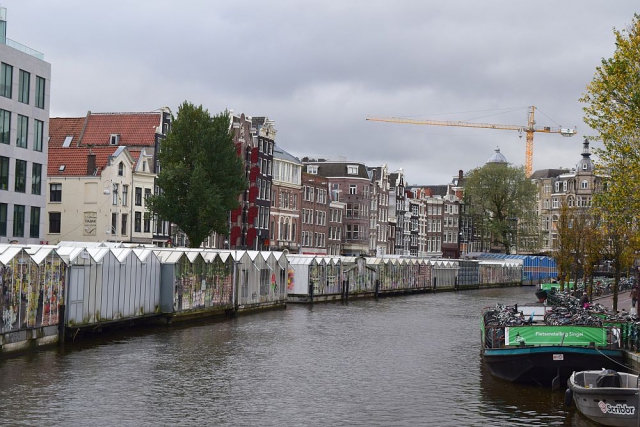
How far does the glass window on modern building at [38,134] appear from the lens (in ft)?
234

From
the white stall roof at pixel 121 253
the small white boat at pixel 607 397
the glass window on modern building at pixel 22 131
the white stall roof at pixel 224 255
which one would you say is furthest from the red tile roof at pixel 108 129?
the small white boat at pixel 607 397

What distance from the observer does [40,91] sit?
71875 mm

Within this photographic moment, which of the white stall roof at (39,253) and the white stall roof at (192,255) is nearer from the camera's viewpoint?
the white stall roof at (39,253)

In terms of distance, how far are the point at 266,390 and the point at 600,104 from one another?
16305mm

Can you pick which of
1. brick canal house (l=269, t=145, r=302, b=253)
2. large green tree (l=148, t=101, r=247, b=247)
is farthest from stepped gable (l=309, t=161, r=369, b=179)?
large green tree (l=148, t=101, r=247, b=247)

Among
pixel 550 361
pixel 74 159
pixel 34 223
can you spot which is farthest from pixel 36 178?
pixel 550 361

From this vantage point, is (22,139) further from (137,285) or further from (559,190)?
(559,190)

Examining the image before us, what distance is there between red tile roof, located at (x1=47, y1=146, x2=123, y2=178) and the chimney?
0.98 ft

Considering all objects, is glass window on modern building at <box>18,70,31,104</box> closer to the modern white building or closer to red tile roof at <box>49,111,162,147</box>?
the modern white building

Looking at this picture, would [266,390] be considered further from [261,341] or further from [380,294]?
[380,294]

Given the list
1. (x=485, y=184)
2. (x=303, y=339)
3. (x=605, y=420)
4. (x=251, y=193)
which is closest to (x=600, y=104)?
(x=605, y=420)

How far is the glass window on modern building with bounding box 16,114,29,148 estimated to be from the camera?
69.5 meters

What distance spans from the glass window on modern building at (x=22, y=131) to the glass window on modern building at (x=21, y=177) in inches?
49.1

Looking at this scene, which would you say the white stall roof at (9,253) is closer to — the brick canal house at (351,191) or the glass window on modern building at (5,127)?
the glass window on modern building at (5,127)
